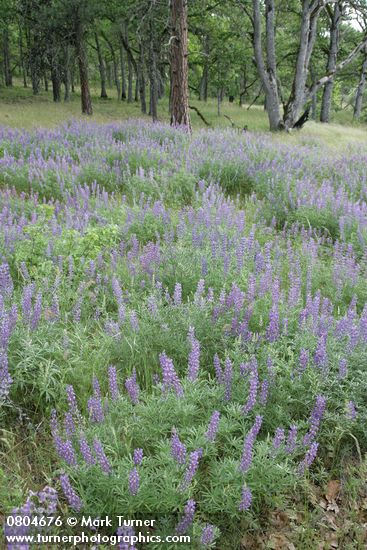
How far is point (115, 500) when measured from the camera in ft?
7.12

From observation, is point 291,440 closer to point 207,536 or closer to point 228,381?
point 228,381

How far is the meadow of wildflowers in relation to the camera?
2209 millimetres

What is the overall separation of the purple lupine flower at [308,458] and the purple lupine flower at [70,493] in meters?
1.14

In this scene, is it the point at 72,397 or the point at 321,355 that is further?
the point at 321,355

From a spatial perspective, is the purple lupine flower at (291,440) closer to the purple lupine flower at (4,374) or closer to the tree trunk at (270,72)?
the purple lupine flower at (4,374)

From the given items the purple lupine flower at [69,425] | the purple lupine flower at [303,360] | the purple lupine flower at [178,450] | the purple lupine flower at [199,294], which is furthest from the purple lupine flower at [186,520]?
the purple lupine flower at [199,294]

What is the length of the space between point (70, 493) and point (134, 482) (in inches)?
11.6

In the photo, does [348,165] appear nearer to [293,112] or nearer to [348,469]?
[348,469]

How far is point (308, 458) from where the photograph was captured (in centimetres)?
236

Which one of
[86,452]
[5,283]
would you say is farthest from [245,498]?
[5,283]

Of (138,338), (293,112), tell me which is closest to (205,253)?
(138,338)

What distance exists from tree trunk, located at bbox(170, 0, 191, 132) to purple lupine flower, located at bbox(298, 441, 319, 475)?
36.2 feet

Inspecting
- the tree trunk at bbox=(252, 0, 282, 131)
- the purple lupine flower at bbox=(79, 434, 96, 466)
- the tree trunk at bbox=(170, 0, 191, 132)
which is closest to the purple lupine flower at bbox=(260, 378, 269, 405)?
the purple lupine flower at bbox=(79, 434, 96, 466)

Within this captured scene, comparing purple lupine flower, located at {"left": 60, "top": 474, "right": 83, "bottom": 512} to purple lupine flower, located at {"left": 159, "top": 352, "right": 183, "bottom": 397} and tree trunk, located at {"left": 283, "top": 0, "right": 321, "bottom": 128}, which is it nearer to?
purple lupine flower, located at {"left": 159, "top": 352, "right": 183, "bottom": 397}
